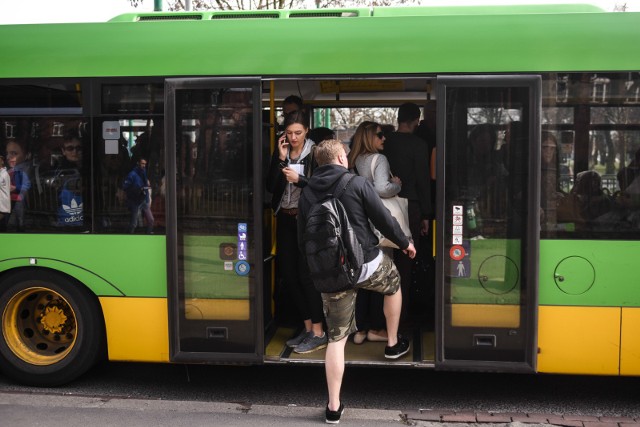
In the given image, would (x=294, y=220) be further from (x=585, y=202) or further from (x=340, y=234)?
(x=585, y=202)

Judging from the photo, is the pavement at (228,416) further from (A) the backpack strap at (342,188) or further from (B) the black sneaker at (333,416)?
(A) the backpack strap at (342,188)

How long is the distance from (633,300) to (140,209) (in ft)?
12.0

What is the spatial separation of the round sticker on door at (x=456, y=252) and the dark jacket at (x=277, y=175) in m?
1.28

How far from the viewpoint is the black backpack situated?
4.98 metres

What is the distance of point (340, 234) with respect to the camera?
5.02 meters

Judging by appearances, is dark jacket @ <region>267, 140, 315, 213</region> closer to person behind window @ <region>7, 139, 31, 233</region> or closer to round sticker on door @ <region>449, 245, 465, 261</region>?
round sticker on door @ <region>449, 245, 465, 261</region>

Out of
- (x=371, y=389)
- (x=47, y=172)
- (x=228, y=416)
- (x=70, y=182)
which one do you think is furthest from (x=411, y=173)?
(x=47, y=172)

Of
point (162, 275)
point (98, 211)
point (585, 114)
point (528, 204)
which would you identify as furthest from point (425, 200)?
point (98, 211)

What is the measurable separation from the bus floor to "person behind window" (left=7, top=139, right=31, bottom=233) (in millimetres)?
2200

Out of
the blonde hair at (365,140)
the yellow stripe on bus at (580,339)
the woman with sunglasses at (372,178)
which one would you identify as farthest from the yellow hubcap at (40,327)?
the yellow stripe on bus at (580,339)

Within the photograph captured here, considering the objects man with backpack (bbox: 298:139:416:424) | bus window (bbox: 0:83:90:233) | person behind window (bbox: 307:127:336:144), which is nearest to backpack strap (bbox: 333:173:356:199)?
man with backpack (bbox: 298:139:416:424)

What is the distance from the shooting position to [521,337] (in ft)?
18.0

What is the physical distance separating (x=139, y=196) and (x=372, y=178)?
5.99 feet

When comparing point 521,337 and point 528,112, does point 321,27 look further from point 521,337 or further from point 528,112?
point 521,337
